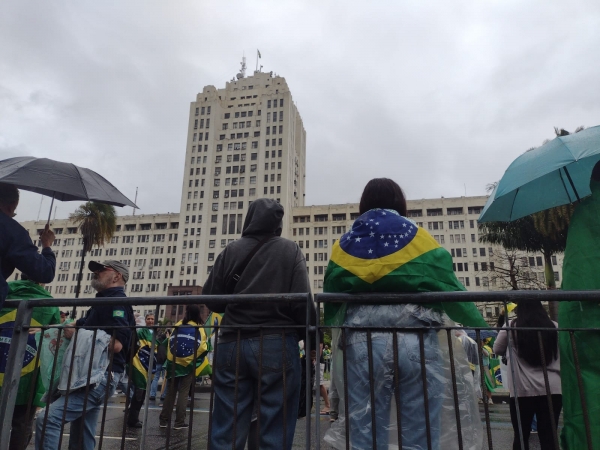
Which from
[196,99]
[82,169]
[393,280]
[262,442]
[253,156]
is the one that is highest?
[196,99]

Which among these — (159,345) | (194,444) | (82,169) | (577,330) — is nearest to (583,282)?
(577,330)

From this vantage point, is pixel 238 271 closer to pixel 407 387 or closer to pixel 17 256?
pixel 407 387

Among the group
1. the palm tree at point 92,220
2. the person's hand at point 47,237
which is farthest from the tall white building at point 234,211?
the person's hand at point 47,237

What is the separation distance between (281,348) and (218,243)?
8185 centimetres

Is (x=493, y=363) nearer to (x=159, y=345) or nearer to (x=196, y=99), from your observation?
(x=159, y=345)

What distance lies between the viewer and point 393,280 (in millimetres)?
2906

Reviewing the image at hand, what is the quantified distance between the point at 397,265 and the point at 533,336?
8.18 ft

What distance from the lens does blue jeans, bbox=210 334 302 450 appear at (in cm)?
317

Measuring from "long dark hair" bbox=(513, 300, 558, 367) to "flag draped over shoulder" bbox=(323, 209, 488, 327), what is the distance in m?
1.58

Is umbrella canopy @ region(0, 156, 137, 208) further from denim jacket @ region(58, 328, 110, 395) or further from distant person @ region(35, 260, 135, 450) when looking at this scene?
denim jacket @ region(58, 328, 110, 395)

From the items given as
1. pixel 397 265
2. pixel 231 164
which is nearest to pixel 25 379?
pixel 397 265

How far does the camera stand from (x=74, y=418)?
13.3ft

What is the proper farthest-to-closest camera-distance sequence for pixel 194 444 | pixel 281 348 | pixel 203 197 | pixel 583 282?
pixel 203 197 → pixel 194 444 → pixel 281 348 → pixel 583 282

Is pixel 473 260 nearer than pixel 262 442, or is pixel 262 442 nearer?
pixel 262 442
